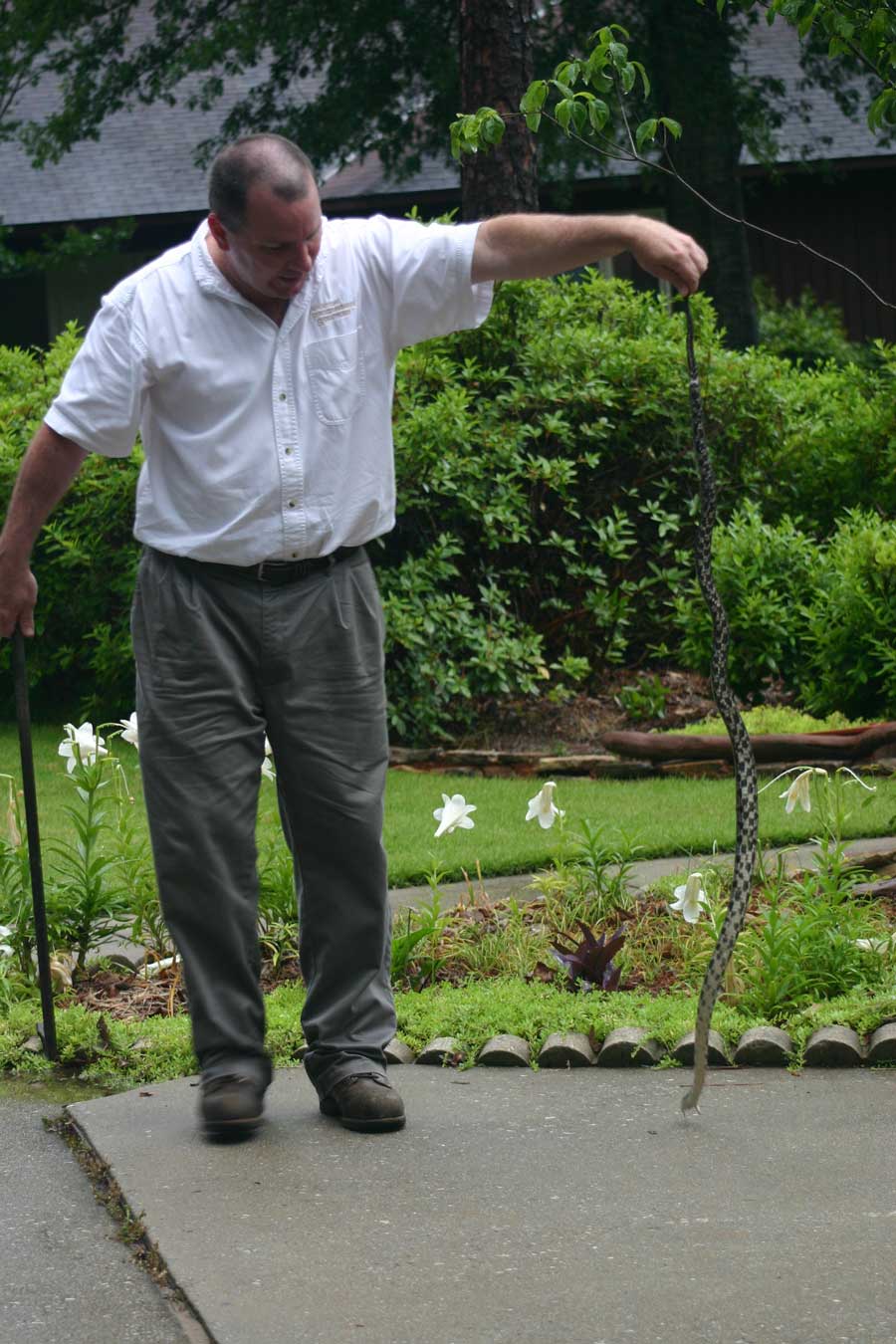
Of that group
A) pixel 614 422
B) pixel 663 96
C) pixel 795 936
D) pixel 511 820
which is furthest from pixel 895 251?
pixel 795 936

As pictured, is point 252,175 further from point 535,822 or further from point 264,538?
point 535,822

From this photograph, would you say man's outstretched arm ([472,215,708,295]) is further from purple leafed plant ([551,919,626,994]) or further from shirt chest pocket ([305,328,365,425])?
purple leafed plant ([551,919,626,994])

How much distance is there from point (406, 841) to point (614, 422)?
3.96 m

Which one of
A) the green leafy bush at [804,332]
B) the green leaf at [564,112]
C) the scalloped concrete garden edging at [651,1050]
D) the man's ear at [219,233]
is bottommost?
the scalloped concrete garden edging at [651,1050]

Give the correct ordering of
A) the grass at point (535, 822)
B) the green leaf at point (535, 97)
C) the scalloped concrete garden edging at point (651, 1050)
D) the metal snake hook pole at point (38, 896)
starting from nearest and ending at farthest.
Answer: the scalloped concrete garden edging at point (651, 1050), the metal snake hook pole at point (38, 896), the green leaf at point (535, 97), the grass at point (535, 822)

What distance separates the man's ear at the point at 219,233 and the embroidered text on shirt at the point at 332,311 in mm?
214

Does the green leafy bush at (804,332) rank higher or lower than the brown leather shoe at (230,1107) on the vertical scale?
higher

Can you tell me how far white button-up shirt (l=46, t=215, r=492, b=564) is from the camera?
3412mm

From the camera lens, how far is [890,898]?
4.78 metres

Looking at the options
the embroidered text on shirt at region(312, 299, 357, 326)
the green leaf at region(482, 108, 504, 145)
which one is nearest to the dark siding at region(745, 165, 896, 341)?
the green leaf at region(482, 108, 504, 145)

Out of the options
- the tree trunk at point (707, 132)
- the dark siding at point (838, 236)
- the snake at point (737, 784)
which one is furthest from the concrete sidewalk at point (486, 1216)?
the dark siding at point (838, 236)

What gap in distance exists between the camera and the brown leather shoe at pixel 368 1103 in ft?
11.2

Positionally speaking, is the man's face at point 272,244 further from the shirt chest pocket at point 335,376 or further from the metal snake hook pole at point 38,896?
the metal snake hook pole at point 38,896

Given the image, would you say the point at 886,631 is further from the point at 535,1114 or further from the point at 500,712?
the point at 535,1114
